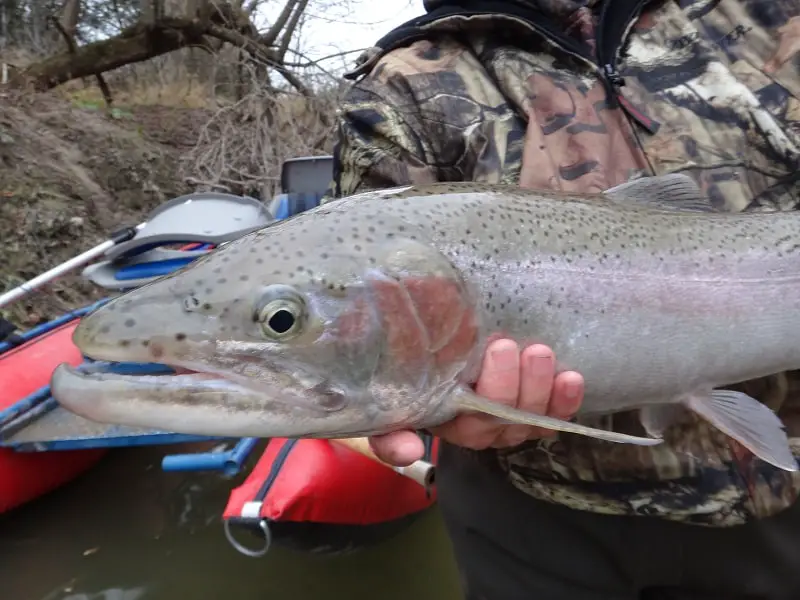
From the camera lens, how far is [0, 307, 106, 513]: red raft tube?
3.53 m

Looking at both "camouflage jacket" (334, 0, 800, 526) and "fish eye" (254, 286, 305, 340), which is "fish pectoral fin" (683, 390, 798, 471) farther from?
"fish eye" (254, 286, 305, 340)

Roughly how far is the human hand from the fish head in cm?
6

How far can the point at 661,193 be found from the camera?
5.72 ft

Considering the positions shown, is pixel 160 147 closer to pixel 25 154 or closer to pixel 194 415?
pixel 25 154

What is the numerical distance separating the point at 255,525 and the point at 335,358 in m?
1.94

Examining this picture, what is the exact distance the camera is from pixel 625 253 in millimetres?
1641

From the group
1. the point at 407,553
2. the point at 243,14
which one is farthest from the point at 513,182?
the point at 243,14

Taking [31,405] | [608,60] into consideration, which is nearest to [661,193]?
[608,60]

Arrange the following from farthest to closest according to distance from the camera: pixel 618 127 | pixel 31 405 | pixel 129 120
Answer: pixel 129 120
pixel 31 405
pixel 618 127

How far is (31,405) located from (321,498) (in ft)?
5.67

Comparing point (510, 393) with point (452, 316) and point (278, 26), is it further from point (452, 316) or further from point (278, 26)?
point (278, 26)

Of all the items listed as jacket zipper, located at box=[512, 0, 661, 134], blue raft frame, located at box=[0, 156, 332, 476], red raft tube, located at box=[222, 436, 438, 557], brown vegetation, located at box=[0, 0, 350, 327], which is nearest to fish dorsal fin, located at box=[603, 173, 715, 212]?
jacket zipper, located at box=[512, 0, 661, 134]

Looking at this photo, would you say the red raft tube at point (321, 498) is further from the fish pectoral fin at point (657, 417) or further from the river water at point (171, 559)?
the fish pectoral fin at point (657, 417)

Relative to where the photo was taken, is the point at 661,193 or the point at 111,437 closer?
the point at 661,193
